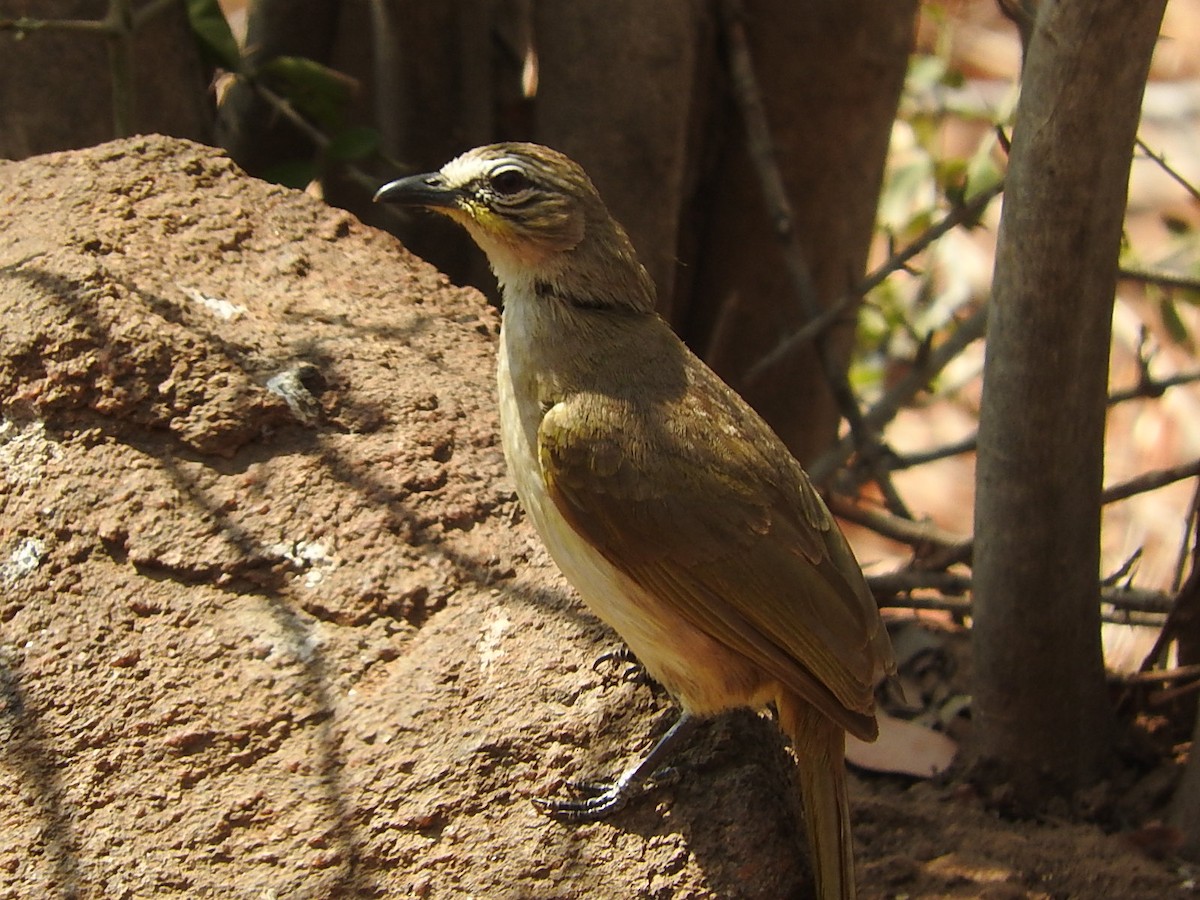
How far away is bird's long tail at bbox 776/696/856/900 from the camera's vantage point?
3027 millimetres

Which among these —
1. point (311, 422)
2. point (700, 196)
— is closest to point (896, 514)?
point (700, 196)

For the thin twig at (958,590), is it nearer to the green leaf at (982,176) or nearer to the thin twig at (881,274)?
the thin twig at (881,274)

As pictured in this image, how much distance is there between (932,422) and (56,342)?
6.04 m

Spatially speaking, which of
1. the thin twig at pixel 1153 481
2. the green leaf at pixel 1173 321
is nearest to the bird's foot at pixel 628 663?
the thin twig at pixel 1153 481

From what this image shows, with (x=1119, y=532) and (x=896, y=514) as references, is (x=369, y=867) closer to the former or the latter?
(x=896, y=514)

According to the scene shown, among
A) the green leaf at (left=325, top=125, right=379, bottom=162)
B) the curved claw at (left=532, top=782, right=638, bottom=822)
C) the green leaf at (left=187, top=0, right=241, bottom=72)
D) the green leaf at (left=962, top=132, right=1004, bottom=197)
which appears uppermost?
the green leaf at (left=187, top=0, right=241, bottom=72)

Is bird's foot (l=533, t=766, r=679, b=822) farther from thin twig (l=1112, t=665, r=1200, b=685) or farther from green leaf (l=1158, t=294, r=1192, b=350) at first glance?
green leaf (l=1158, t=294, r=1192, b=350)

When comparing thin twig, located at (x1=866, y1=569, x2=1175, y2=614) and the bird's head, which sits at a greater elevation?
the bird's head

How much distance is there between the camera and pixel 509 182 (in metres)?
3.61

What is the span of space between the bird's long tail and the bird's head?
1.12 meters

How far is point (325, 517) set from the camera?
337cm

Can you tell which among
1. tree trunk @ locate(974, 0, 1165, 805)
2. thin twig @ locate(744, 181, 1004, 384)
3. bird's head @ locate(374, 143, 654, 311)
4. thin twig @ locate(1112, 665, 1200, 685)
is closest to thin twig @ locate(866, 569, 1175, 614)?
thin twig @ locate(1112, 665, 1200, 685)

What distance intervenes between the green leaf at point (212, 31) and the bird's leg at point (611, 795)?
9.14 feet

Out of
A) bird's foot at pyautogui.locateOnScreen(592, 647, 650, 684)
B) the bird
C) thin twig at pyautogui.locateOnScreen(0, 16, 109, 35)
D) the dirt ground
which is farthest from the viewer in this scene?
thin twig at pyautogui.locateOnScreen(0, 16, 109, 35)
